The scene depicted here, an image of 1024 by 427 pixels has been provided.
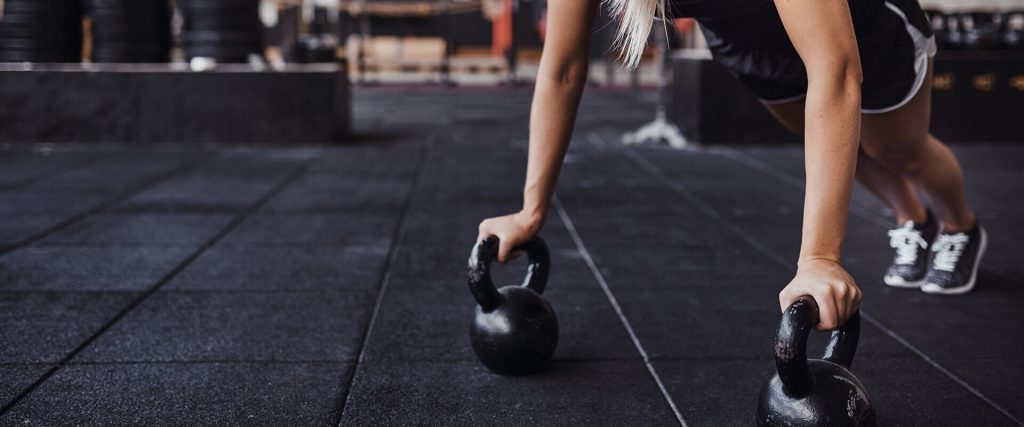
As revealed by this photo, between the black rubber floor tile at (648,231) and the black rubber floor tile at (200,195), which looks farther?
the black rubber floor tile at (200,195)

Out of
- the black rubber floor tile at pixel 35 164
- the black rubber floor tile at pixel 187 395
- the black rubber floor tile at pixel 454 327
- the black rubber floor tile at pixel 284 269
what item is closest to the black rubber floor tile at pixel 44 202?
the black rubber floor tile at pixel 35 164

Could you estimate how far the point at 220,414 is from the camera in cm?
210

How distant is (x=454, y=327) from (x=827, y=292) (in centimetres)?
140

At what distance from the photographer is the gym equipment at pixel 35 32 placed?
287 inches

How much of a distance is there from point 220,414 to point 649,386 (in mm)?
1027

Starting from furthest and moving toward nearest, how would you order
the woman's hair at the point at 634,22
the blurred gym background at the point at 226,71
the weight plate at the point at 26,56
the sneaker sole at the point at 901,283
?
the weight plate at the point at 26,56 < the blurred gym background at the point at 226,71 < the sneaker sole at the point at 901,283 < the woman's hair at the point at 634,22

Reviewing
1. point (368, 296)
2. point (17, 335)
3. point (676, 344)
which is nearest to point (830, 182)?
point (676, 344)

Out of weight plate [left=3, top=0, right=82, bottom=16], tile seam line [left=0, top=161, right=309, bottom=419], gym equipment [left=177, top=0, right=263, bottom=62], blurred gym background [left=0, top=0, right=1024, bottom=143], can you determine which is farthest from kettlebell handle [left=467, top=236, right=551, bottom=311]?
weight plate [left=3, top=0, right=82, bottom=16]

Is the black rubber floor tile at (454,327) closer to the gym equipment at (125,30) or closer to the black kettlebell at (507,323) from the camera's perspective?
the black kettlebell at (507,323)

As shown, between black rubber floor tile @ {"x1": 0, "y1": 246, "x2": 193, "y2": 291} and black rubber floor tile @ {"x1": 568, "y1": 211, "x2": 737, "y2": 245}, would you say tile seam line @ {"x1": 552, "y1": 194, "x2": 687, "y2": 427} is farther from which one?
black rubber floor tile @ {"x1": 0, "y1": 246, "x2": 193, "y2": 291}

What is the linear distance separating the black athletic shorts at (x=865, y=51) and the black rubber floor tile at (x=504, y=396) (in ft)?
2.98

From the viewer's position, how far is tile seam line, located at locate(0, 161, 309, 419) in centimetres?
224

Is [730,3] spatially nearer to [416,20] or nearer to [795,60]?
[795,60]

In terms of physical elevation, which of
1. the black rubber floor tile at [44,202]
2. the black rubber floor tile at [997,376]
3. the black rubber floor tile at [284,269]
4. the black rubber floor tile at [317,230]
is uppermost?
the black rubber floor tile at [997,376]
